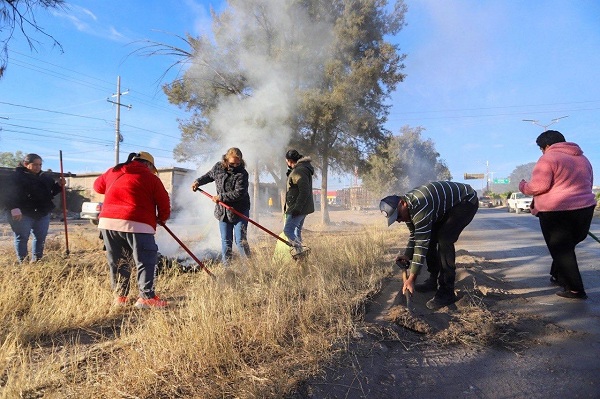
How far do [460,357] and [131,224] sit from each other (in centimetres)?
265

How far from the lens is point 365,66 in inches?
436

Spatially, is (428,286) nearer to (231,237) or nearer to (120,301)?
(231,237)

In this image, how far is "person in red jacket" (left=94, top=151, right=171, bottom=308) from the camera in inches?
128

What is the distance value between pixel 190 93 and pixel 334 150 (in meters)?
5.06

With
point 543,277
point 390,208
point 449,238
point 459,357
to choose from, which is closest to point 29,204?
point 390,208

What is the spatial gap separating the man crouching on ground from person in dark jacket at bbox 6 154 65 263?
429cm

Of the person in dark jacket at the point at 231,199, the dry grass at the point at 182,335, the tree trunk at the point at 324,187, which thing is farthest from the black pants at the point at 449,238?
the tree trunk at the point at 324,187

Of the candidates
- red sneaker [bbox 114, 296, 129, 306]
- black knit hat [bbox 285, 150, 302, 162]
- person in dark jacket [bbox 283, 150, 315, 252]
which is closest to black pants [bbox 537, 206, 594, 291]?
person in dark jacket [bbox 283, 150, 315, 252]

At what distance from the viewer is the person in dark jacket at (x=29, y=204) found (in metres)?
4.66

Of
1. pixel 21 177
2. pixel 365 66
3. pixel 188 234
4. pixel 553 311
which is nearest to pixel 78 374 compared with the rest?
pixel 553 311

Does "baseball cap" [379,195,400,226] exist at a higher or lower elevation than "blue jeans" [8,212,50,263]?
higher

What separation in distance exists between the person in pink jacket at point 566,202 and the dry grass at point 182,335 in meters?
1.62

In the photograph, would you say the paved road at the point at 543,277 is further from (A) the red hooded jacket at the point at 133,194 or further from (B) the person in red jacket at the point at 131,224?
(A) the red hooded jacket at the point at 133,194

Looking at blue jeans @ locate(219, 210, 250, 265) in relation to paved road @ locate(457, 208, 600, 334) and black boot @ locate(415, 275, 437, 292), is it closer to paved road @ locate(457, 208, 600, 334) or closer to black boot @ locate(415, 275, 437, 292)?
black boot @ locate(415, 275, 437, 292)
